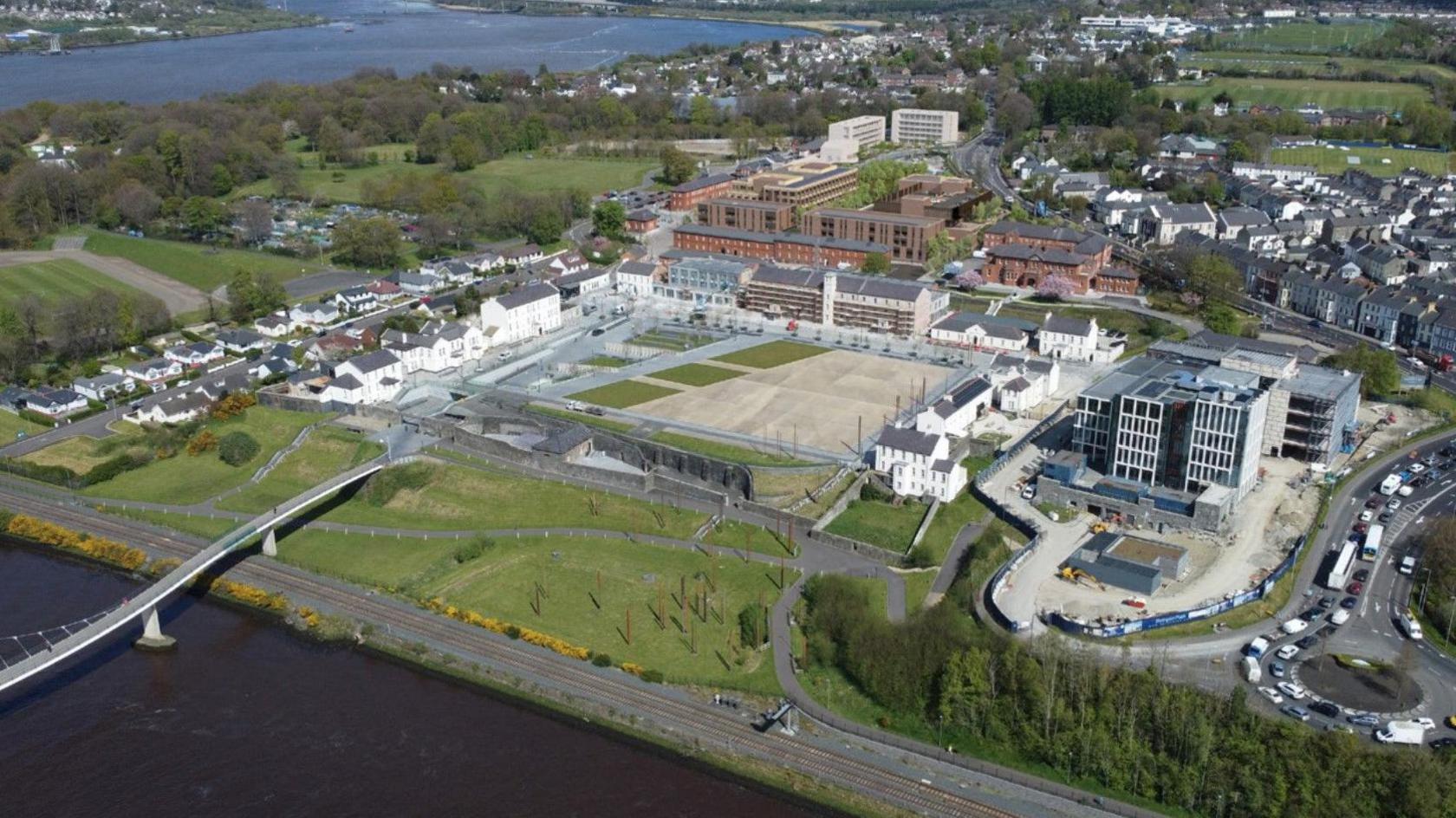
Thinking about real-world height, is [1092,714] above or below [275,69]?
below

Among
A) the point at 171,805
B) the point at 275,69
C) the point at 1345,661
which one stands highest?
the point at 275,69

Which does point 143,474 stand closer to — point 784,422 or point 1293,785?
point 784,422

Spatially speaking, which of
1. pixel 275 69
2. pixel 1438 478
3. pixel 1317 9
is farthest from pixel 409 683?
pixel 1317 9

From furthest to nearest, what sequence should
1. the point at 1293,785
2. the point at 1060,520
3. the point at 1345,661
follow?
the point at 1060,520 < the point at 1345,661 < the point at 1293,785

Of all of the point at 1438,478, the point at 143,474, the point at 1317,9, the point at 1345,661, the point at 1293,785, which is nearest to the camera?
the point at 1293,785

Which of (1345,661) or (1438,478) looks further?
(1438,478)

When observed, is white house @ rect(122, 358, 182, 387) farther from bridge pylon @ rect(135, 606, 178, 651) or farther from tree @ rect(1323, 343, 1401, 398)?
tree @ rect(1323, 343, 1401, 398)

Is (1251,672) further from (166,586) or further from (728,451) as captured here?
(166,586)
